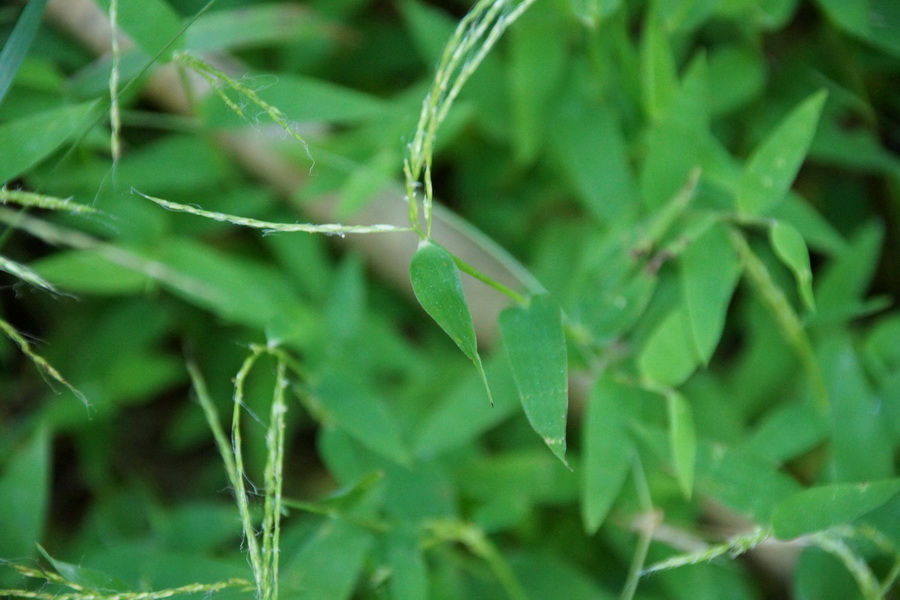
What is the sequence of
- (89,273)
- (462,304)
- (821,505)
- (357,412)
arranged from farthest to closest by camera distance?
(89,273) < (357,412) < (821,505) < (462,304)

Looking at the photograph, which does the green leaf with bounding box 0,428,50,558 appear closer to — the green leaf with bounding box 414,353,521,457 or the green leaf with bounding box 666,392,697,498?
the green leaf with bounding box 414,353,521,457

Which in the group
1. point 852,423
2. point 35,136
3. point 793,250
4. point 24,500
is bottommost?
point 852,423

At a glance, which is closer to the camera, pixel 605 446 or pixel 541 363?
pixel 541 363

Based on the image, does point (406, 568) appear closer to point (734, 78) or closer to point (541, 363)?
point (541, 363)

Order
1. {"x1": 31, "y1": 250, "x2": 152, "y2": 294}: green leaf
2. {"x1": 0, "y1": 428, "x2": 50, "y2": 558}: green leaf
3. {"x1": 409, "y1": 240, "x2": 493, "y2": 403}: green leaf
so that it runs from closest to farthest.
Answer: {"x1": 409, "y1": 240, "x2": 493, "y2": 403}: green leaf
{"x1": 0, "y1": 428, "x2": 50, "y2": 558}: green leaf
{"x1": 31, "y1": 250, "x2": 152, "y2": 294}: green leaf

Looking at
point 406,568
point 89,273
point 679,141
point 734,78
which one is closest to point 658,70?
point 679,141

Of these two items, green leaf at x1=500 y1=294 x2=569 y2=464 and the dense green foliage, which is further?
the dense green foliage

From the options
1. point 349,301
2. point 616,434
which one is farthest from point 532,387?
point 349,301

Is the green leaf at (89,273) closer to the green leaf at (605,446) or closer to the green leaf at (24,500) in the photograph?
the green leaf at (24,500)

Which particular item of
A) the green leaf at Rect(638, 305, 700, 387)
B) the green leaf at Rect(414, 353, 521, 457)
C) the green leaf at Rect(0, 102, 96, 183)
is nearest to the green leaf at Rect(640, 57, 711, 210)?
the green leaf at Rect(638, 305, 700, 387)

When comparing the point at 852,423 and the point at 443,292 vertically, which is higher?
the point at 443,292
